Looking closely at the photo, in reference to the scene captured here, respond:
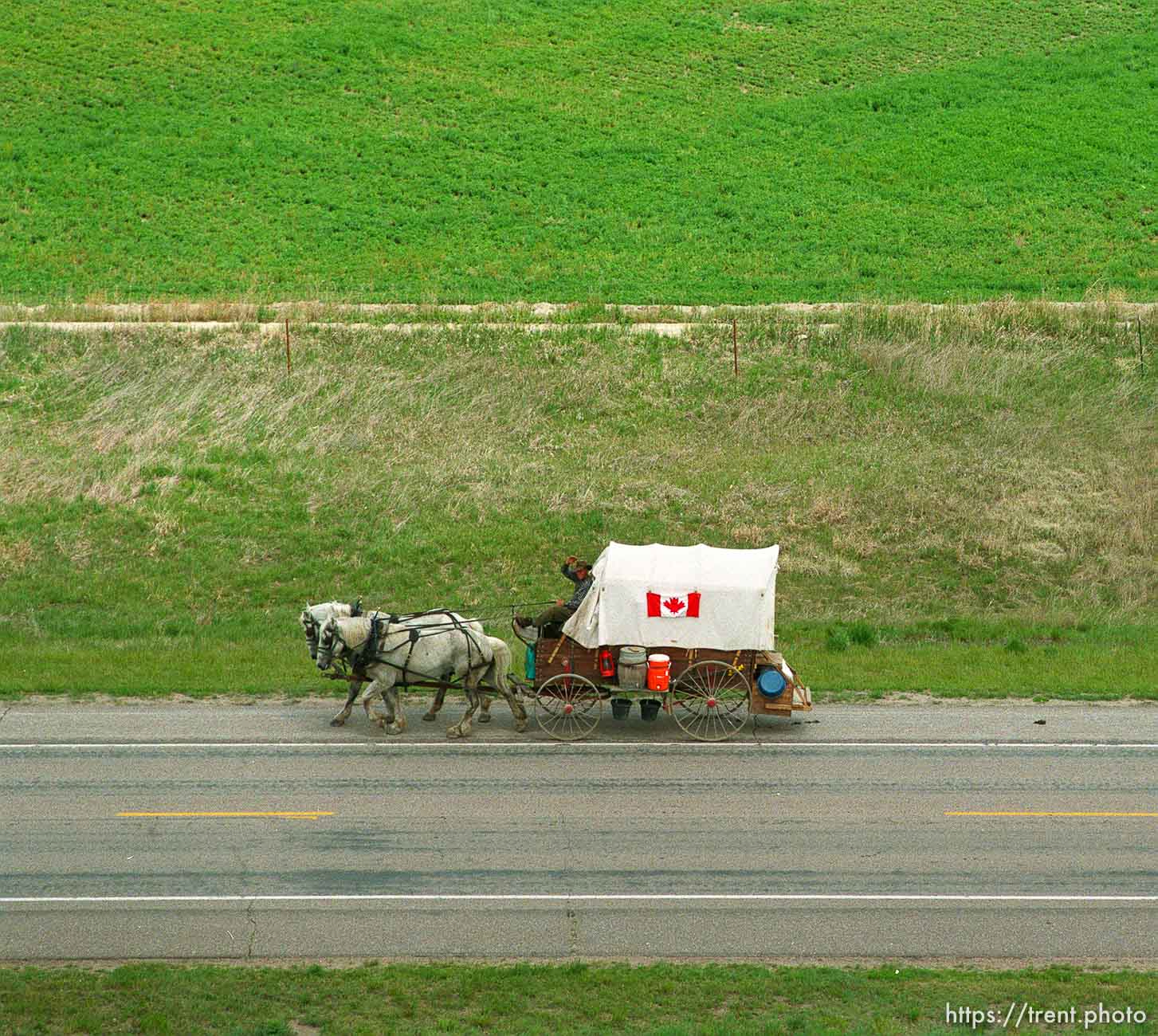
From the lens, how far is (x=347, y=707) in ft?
65.6

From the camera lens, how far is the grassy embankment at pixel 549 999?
11602mm

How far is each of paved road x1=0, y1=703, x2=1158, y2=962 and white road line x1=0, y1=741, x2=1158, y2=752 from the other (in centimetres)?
5

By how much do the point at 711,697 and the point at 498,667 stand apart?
2954 mm

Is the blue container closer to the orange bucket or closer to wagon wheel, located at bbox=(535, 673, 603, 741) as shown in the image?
the orange bucket

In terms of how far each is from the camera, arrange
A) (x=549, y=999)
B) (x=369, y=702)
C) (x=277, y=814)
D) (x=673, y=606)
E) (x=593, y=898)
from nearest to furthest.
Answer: (x=549, y=999) → (x=593, y=898) → (x=277, y=814) → (x=673, y=606) → (x=369, y=702)

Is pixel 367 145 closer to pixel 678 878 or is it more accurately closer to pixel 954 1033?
pixel 678 878

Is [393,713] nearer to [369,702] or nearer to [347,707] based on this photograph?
[369,702]

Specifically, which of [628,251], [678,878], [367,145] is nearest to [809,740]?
[678,878]

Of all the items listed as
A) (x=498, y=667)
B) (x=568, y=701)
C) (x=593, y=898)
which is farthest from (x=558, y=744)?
(x=593, y=898)

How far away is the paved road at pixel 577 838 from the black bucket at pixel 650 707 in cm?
26

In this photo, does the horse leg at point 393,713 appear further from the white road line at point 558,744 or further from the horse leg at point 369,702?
the white road line at point 558,744

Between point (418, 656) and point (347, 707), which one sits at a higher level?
point (418, 656)

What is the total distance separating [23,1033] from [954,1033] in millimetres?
7474

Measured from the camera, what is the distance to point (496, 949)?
1329 centimetres
